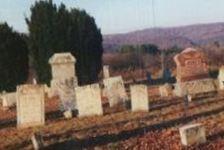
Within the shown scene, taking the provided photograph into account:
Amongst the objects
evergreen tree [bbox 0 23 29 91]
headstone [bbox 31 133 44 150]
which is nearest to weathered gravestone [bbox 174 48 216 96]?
evergreen tree [bbox 0 23 29 91]

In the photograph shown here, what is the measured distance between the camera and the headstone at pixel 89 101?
21875 millimetres

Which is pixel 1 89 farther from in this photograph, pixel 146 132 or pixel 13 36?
pixel 146 132

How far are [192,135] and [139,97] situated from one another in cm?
813

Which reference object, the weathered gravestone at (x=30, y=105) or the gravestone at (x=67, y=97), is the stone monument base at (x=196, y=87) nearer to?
the gravestone at (x=67, y=97)

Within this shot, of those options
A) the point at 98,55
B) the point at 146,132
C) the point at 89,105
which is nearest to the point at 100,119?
the point at 89,105

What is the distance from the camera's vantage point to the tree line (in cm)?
3706

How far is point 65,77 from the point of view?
26.6 metres

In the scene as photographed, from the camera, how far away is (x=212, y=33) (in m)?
137

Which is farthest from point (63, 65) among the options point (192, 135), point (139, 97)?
point (192, 135)

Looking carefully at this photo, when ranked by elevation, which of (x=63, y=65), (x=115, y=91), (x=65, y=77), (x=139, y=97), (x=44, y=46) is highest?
(x=44, y=46)

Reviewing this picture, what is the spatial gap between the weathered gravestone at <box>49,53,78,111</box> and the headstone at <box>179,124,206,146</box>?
35.5 ft

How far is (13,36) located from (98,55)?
5.46 meters

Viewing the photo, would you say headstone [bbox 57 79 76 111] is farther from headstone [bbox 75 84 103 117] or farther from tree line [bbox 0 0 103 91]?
tree line [bbox 0 0 103 91]

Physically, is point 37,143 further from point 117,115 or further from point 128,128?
point 117,115
